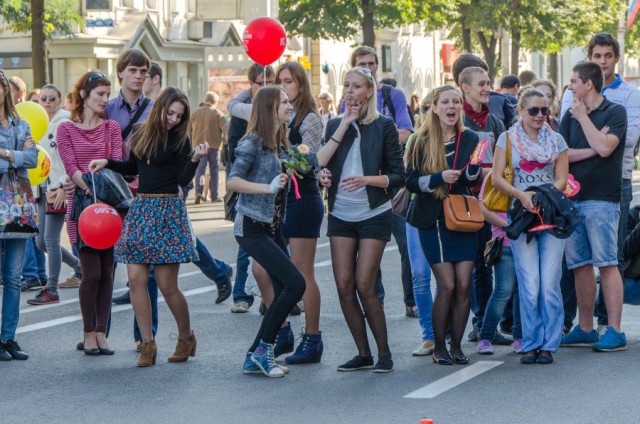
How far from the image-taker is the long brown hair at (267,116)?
28.2 feet

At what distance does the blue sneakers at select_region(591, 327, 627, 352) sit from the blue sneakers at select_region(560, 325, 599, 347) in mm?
196

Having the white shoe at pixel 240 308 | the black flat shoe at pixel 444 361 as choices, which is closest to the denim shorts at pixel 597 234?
the black flat shoe at pixel 444 361

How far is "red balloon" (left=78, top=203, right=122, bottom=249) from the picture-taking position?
29.4 feet

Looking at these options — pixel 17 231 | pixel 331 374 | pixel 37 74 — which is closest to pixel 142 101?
pixel 17 231

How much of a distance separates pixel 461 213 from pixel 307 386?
1.49 m

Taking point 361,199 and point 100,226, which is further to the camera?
point 100,226

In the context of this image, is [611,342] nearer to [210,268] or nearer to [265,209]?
[265,209]

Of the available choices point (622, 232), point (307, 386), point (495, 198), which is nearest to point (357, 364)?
point (307, 386)

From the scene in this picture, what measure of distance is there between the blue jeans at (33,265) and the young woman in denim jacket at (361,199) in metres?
5.23

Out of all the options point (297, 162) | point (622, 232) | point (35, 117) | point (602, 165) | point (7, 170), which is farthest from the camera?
point (35, 117)

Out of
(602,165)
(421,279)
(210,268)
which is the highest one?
(602,165)

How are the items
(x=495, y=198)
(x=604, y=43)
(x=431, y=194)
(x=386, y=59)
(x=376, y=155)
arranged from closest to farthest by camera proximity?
1. (x=376, y=155)
2. (x=431, y=194)
3. (x=495, y=198)
4. (x=604, y=43)
5. (x=386, y=59)

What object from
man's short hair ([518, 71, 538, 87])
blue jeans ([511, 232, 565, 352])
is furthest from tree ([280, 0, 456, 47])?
blue jeans ([511, 232, 565, 352])

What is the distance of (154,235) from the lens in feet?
29.4
